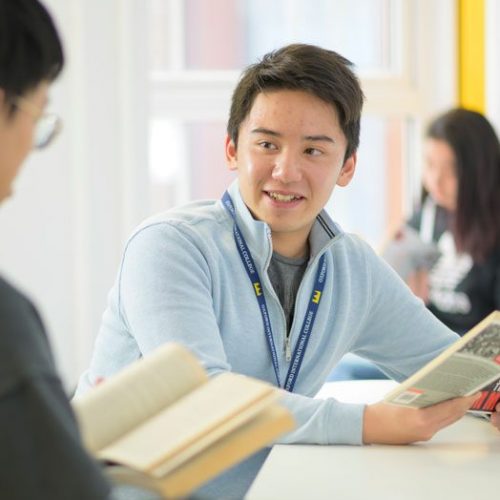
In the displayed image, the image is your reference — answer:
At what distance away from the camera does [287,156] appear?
215cm

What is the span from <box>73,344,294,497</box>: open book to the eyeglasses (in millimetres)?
279

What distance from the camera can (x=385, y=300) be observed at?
230 centimetres

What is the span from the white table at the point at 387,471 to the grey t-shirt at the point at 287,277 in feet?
1.23

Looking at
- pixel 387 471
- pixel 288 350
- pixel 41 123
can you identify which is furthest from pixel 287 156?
pixel 41 123

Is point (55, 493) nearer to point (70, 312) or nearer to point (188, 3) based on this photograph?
point (70, 312)

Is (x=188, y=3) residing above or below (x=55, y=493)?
above

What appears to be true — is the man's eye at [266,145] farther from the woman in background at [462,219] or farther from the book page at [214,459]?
the woman in background at [462,219]

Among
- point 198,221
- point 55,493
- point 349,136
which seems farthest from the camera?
point 349,136

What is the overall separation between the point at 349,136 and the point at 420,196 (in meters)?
2.40

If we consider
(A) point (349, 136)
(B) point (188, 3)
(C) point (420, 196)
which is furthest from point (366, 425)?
(B) point (188, 3)

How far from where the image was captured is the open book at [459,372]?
1693mm

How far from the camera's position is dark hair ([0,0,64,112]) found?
1.04 metres

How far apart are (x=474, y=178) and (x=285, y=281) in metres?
2.42

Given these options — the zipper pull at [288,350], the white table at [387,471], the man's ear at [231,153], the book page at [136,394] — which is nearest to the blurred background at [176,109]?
the man's ear at [231,153]
